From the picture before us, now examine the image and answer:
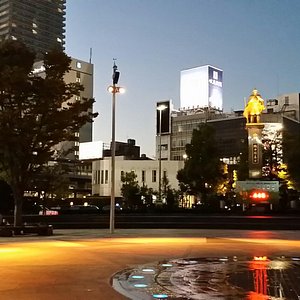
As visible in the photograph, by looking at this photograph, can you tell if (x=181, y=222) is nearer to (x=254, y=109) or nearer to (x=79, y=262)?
(x=254, y=109)

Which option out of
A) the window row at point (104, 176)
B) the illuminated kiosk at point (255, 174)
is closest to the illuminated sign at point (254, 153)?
the illuminated kiosk at point (255, 174)

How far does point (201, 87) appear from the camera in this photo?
13438 cm

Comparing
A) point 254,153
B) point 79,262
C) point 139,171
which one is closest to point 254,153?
point 254,153

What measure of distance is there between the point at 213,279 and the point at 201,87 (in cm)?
12435

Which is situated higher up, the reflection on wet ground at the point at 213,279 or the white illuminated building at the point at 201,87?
the white illuminated building at the point at 201,87

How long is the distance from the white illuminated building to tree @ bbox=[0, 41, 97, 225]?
4185 inches

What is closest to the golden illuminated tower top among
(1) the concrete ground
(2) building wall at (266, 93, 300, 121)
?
(1) the concrete ground

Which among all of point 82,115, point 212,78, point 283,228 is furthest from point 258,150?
point 212,78

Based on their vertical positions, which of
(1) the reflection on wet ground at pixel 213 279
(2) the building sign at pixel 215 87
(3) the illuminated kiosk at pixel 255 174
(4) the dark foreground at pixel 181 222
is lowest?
(1) the reflection on wet ground at pixel 213 279

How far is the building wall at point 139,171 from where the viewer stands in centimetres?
9962

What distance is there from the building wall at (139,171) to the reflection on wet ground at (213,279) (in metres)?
83.8

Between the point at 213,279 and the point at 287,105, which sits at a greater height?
the point at 287,105

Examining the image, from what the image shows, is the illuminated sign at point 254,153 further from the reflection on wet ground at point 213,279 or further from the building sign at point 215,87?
the building sign at point 215,87

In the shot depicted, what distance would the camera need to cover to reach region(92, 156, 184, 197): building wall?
99.6m
